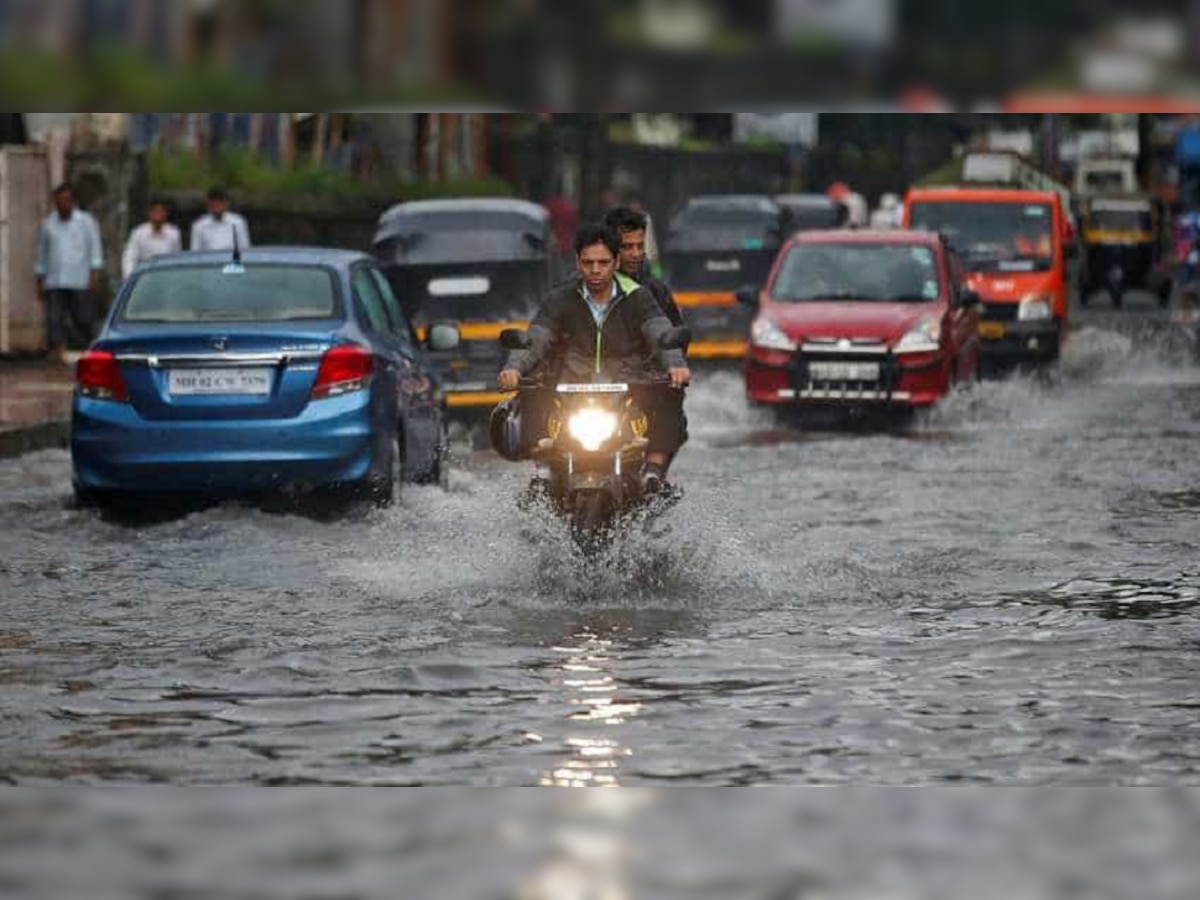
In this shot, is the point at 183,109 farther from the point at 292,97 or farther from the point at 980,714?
the point at 980,714

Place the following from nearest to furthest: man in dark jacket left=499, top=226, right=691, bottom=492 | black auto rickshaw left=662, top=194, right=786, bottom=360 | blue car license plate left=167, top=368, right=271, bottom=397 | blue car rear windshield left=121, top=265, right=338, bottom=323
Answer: man in dark jacket left=499, top=226, right=691, bottom=492 → blue car license plate left=167, top=368, right=271, bottom=397 → blue car rear windshield left=121, top=265, right=338, bottom=323 → black auto rickshaw left=662, top=194, right=786, bottom=360

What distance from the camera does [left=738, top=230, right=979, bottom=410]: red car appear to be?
73.9ft

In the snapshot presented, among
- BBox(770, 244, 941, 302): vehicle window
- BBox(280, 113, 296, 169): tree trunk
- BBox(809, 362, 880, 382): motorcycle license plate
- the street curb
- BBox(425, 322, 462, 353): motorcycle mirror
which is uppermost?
BBox(280, 113, 296, 169): tree trunk

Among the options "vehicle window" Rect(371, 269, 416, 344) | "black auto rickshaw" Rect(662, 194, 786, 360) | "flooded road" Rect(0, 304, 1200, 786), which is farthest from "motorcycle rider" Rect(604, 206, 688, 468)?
"black auto rickshaw" Rect(662, 194, 786, 360)

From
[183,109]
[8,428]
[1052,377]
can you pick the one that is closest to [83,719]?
[183,109]

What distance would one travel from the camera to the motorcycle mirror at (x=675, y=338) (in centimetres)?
1121

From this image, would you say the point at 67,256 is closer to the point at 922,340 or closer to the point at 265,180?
the point at 922,340

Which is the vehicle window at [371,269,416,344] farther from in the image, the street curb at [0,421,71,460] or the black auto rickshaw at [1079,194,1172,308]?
the black auto rickshaw at [1079,194,1172,308]

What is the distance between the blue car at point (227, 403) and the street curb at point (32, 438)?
174 inches

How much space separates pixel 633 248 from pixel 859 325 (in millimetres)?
10436

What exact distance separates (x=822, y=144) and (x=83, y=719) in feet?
271

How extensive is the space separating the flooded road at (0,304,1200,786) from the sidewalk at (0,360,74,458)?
181cm

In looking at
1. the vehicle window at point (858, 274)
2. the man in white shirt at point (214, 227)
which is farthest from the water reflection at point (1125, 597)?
the man in white shirt at point (214, 227)

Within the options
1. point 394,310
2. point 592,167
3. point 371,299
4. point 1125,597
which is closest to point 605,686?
point 1125,597
